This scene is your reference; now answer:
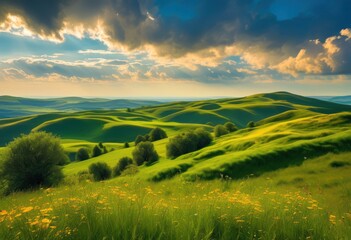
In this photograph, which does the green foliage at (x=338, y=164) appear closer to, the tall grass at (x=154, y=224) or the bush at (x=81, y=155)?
the tall grass at (x=154, y=224)

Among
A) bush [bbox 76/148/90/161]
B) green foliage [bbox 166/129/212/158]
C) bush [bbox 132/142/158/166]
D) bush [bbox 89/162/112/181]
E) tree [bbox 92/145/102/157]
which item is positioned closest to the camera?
bush [bbox 89/162/112/181]

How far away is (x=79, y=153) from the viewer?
12712 centimetres

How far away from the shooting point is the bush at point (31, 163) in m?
41.6

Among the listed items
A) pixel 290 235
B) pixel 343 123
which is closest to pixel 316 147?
pixel 343 123

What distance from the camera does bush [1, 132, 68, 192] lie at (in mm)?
41594

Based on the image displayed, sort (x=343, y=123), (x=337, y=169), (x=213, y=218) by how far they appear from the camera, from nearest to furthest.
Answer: (x=213, y=218)
(x=337, y=169)
(x=343, y=123)

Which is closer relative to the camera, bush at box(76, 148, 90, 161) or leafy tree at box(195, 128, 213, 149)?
leafy tree at box(195, 128, 213, 149)

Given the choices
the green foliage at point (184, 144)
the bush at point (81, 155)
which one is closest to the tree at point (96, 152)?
the bush at point (81, 155)

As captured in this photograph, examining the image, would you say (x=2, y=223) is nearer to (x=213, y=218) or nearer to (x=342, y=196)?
(x=213, y=218)

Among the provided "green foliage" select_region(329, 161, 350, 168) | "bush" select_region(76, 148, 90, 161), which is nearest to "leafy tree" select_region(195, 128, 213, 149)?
"green foliage" select_region(329, 161, 350, 168)

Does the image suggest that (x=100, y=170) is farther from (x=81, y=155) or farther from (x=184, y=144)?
(x=81, y=155)

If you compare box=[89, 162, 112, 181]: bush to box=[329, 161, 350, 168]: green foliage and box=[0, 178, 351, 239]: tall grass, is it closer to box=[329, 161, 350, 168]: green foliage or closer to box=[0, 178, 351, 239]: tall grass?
box=[329, 161, 350, 168]: green foliage

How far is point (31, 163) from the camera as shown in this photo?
42125 mm

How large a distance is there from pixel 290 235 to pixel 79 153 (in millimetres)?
130030
